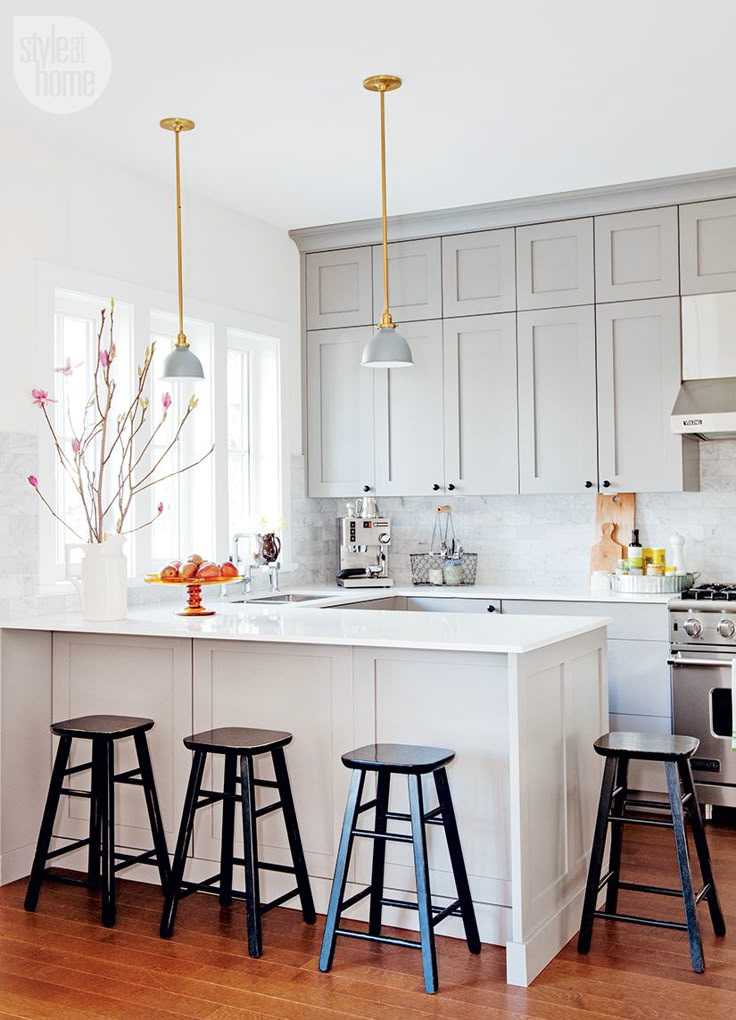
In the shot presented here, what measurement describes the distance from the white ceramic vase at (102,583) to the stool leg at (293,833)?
2.96ft

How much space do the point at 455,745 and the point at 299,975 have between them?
30.1 inches

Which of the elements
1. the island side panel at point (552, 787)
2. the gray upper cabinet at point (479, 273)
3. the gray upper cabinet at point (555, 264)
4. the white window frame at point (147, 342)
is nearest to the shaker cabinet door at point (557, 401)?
the gray upper cabinet at point (555, 264)

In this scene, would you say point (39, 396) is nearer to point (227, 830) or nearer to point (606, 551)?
point (227, 830)

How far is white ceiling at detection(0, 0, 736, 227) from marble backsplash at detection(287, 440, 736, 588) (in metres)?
1.52

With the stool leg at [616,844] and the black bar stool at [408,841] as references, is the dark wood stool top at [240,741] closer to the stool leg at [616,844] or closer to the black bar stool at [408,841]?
the black bar stool at [408,841]

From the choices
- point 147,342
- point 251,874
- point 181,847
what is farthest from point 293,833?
point 147,342

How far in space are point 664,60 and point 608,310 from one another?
1.62 meters

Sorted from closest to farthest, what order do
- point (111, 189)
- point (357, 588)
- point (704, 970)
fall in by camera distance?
point (704, 970) < point (111, 189) < point (357, 588)

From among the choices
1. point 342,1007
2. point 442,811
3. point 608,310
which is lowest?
point 342,1007

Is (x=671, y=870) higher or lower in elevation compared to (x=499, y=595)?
lower

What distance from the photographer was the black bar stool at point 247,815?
10.0 ft

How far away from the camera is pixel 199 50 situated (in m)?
3.38

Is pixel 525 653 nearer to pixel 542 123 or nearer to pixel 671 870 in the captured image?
pixel 671 870

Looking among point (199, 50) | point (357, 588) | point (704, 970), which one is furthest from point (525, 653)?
point (357, 588)
